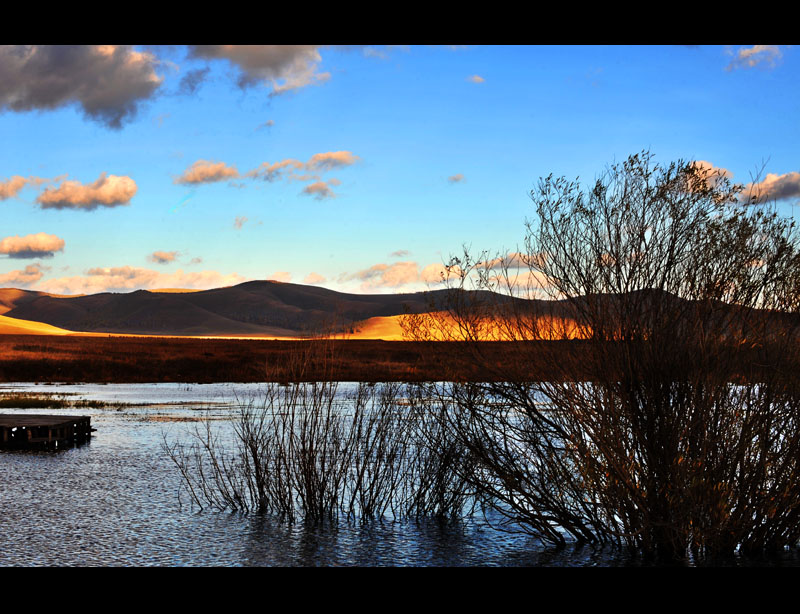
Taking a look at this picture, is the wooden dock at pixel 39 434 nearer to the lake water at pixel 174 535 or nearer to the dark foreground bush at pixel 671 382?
the lake water at pixel 174 535

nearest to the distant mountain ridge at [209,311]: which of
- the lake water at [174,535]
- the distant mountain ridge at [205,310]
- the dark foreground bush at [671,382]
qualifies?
the distant mountain ridge at [205,310]

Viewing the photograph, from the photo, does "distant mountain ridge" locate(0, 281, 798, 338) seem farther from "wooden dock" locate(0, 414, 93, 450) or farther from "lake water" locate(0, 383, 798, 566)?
"lake water" locate(0, 383, 798, 566)

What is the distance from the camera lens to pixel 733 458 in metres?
7.29

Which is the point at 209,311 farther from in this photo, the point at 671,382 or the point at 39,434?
the point at 671,382

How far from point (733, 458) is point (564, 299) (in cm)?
226

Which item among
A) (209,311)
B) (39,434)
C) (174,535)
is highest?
(209,311)

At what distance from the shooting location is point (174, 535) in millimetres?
9328

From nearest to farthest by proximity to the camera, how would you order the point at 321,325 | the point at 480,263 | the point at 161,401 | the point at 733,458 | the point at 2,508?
the point at 733,458 → the point at 480,263 → the point at 321,325 → the point at 2,508 → the point at 161,401

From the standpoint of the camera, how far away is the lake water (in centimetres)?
833

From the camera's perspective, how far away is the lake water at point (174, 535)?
8328mm

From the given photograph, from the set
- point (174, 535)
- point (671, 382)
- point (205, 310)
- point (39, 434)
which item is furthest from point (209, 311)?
point (671, 382)
